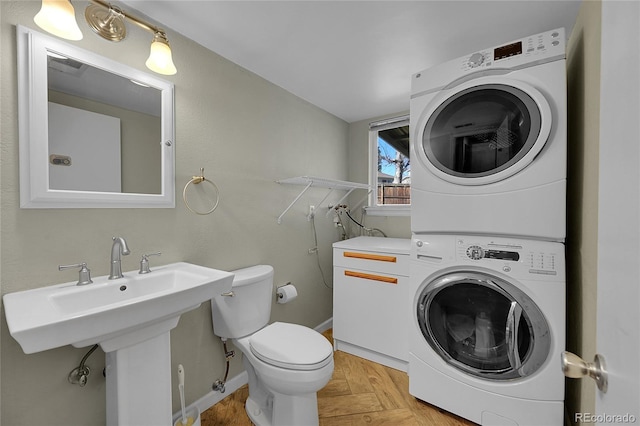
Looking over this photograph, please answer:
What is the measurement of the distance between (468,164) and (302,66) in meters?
1.27

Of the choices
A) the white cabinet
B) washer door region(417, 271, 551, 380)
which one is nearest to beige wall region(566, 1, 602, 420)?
washer door region(417, 271, 551, 380)

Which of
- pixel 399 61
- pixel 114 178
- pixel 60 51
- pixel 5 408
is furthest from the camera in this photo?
pixel 399 61

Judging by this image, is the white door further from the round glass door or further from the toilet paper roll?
the toilet paper roll

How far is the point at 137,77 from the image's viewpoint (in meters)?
1.32

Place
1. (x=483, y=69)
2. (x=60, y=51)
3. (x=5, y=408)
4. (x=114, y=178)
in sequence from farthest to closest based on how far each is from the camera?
(x=483, y=69)
(x=114, y=178)
(x=60, y=51)
(x=5, y=408)

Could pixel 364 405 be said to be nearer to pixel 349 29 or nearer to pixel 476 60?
pixel 476 60

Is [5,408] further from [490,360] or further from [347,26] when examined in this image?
[347,26]

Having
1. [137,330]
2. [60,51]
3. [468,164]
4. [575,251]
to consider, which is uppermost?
[60,51]

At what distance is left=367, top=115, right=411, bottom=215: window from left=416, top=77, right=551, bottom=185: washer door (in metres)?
1.15

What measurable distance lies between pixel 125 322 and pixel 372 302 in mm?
1589

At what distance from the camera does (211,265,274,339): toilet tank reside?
→ 1.54m

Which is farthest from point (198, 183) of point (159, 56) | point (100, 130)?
point (159, 56)

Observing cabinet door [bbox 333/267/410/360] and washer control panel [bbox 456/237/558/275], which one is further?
cabinet door [bbox 333/267/410/360]

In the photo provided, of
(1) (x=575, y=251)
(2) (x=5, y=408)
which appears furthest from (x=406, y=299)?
(2) (x=5, y=408)
